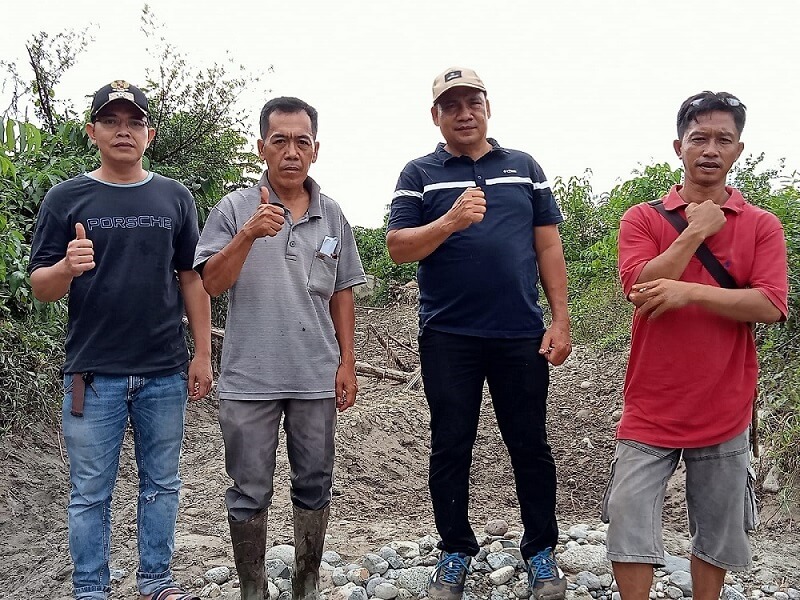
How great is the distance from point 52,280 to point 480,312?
1508 mm

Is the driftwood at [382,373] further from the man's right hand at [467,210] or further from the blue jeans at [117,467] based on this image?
the man's right hand at [467,210]

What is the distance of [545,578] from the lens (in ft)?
8.85

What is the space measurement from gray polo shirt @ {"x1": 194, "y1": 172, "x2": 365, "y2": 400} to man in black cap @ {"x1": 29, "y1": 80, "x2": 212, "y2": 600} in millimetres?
216

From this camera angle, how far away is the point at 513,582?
114 inches

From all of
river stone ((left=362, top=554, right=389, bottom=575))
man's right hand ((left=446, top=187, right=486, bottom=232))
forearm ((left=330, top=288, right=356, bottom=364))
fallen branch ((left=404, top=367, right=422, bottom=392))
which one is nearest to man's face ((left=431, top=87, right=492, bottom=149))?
man's right hand ((left=446, top=187, right=486, bottom=232))

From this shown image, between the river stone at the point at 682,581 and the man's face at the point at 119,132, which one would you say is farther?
the river stone at the point at 682,581

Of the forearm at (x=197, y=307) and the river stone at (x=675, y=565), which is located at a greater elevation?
the forearm at (x=197, y=307)

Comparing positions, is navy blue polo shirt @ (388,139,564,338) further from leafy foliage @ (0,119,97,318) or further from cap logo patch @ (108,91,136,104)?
leafy foliage @ (0,119,97,318)

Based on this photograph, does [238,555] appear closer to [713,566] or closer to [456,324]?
[456,324]

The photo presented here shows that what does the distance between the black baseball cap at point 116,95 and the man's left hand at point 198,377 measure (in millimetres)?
964

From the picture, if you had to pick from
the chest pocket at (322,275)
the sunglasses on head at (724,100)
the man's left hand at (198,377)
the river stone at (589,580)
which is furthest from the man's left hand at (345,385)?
the sunglasses on head at (724,100)

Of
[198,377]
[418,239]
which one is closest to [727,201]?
[418,239]

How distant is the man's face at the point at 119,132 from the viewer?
2588mm

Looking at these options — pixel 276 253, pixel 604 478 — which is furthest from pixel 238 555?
pixel 604 478
